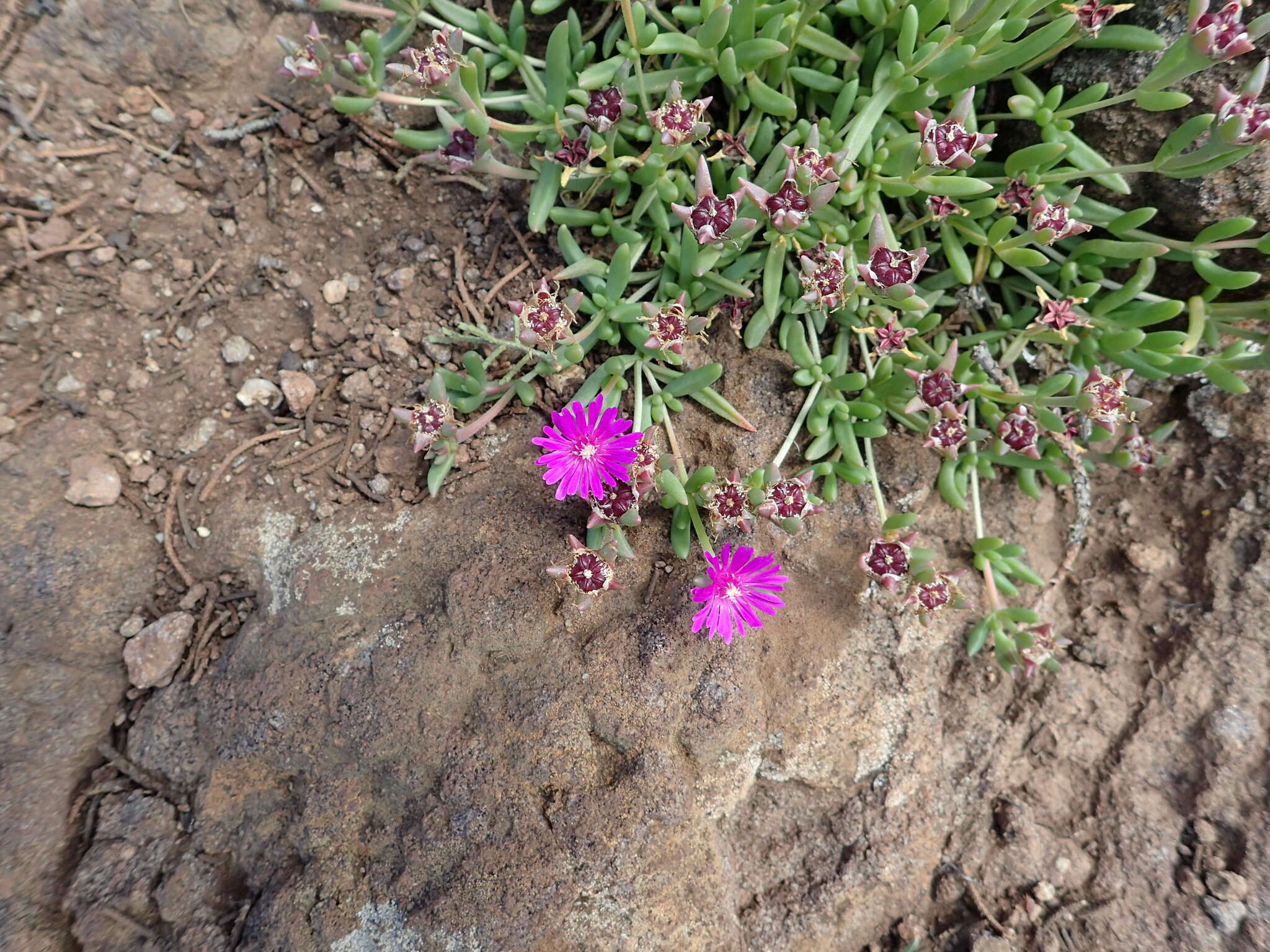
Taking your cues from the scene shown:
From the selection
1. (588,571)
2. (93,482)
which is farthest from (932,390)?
(93,482)

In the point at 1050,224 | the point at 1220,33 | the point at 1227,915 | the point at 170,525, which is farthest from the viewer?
the point at 170,525

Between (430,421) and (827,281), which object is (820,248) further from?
(430,421)

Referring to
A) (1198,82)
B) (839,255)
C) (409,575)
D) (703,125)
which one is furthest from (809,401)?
(1198,82)

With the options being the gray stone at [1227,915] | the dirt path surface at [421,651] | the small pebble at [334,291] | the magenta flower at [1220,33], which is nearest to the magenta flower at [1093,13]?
the magenta flower at [1220,33]

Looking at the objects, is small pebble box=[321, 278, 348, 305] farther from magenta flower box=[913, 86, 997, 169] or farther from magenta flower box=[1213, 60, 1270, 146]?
A: magenta flower box=[1213, 60, 1270, 146]

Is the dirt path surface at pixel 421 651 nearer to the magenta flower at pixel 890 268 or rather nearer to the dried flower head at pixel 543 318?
the dried flower head at pixel 543 318

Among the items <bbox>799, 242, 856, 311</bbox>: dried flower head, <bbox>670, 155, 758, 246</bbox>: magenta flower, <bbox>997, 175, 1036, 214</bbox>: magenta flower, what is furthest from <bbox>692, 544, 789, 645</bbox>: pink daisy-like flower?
<bbox>997, 175, 1036, 214</bbox>: magenta flower

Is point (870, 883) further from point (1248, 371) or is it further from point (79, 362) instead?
point (79, 362)
